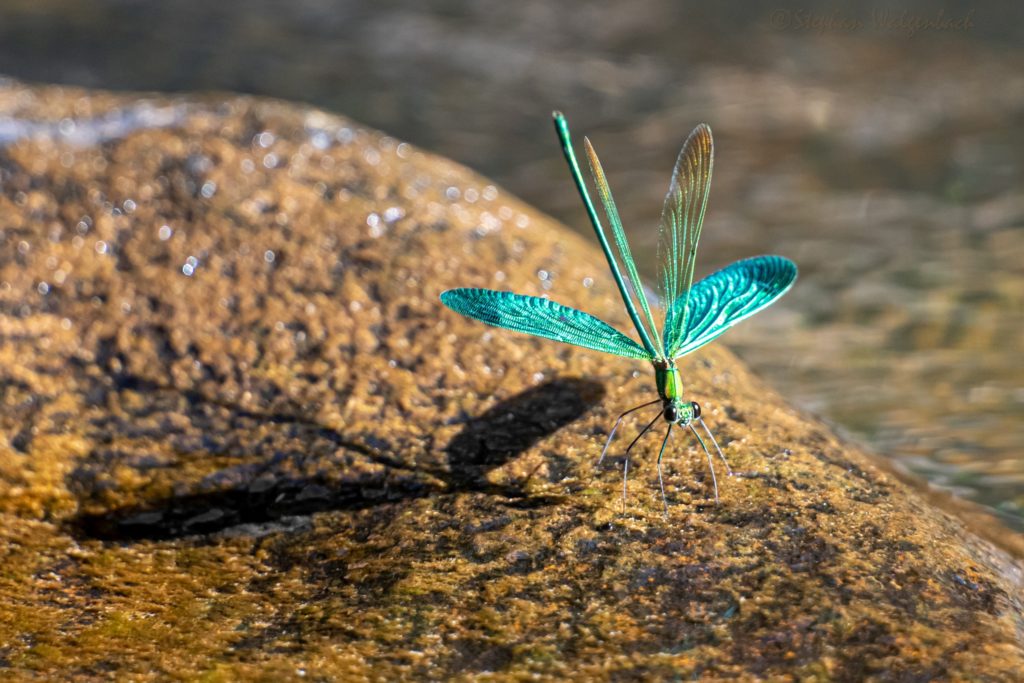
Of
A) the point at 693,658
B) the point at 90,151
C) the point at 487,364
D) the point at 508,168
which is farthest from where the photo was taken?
the point at 508,168

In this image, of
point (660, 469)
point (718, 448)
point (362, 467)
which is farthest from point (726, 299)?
point (362, 467)

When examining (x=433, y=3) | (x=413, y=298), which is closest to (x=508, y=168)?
(x=433, y=3)

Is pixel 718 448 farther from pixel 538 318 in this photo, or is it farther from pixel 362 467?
pixel 362 467

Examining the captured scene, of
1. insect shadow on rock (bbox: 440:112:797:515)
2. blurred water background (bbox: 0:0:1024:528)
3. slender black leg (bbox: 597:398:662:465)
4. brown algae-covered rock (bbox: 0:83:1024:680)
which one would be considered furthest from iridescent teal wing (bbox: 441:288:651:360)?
blurred water background (bbox: 0:0:1024:528)

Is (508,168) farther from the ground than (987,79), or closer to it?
closer to it

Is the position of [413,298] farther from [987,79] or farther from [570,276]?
[987,79]

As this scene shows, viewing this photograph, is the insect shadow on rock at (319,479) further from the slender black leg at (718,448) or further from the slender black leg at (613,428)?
the slender black leg at (718,448)

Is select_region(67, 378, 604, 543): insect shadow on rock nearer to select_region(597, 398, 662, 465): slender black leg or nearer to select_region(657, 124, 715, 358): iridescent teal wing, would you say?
select_region(597, 398, 662, 465): slender black leg
